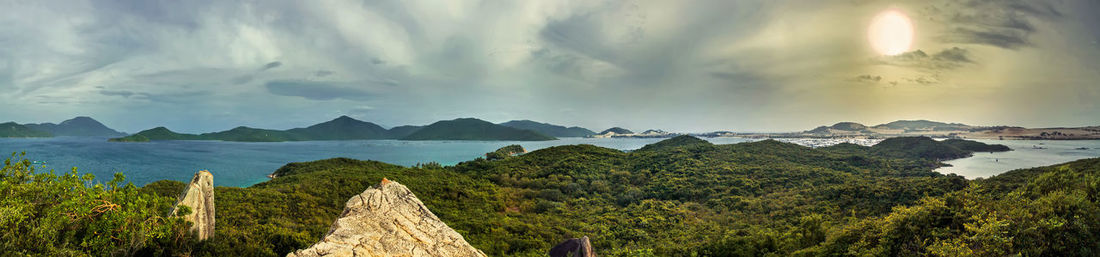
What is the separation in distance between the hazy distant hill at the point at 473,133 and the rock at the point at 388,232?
157289mm

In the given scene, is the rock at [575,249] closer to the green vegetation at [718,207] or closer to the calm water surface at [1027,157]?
the green vegetation at [718,207]

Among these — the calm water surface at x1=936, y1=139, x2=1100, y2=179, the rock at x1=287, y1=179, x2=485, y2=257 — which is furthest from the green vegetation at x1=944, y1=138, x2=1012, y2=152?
the rock at x1=287, y1=179, x2=485, y2=257

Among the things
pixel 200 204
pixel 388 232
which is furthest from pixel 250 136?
pixel 388 232

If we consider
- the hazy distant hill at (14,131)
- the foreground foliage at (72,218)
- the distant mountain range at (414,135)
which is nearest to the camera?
the foreground foliage at (72,218)

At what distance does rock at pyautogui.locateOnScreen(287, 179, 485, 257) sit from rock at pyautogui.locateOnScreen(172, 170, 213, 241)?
3.19 m

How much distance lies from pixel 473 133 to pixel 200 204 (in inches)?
6869

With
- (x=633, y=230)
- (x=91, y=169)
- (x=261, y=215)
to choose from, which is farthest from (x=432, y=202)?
(x=91, y=169)

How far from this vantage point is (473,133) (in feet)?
588

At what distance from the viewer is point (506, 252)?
12.9 m

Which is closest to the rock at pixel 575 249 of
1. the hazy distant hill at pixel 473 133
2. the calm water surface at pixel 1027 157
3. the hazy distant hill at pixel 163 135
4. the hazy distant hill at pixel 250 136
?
the calm water surface at pixel 1027 157

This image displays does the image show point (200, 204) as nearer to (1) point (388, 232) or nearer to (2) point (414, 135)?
(1) point (388, 232)

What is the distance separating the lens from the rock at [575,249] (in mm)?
8945

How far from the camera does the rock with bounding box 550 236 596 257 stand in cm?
895

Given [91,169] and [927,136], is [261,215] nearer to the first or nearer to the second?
[927,136]
